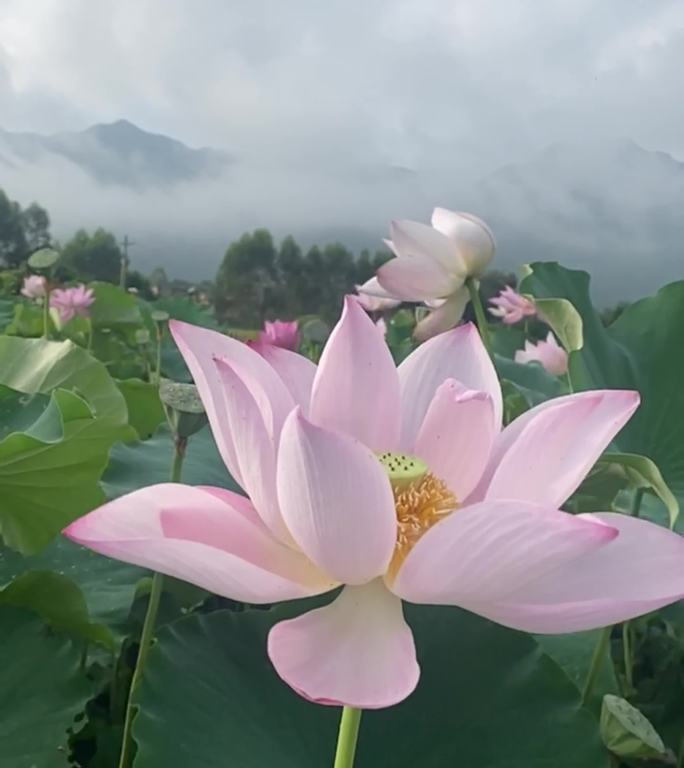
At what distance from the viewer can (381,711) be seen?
50 cm

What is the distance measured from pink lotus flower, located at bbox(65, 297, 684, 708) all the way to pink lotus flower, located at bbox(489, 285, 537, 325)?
1422 mm

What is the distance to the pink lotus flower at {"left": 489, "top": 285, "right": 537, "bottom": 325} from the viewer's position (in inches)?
75.7

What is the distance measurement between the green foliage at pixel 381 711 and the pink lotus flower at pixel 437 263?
0.42 metres

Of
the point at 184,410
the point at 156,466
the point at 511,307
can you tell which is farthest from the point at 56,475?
the point at 511,307

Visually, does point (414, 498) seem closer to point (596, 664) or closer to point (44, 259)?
point (596, 664)

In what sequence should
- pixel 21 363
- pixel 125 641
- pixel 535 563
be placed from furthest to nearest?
pixel 21 363 < pixel 125 641 < pixel 535 563

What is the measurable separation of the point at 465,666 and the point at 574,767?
0.07 meters

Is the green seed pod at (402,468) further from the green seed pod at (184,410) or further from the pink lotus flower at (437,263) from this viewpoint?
the pink lotus flower at (437,263)

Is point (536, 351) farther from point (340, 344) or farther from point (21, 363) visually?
point (340, 344)

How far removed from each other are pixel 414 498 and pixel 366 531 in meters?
0.09

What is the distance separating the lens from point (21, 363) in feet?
3.28

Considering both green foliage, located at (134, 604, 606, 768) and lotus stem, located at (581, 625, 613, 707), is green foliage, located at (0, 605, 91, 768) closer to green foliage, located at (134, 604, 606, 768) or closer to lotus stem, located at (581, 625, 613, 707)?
green foliage, located at (134, 604, 606, 768)

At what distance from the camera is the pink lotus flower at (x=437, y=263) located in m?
0.87

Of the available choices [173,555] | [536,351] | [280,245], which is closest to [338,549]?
[173,555]
